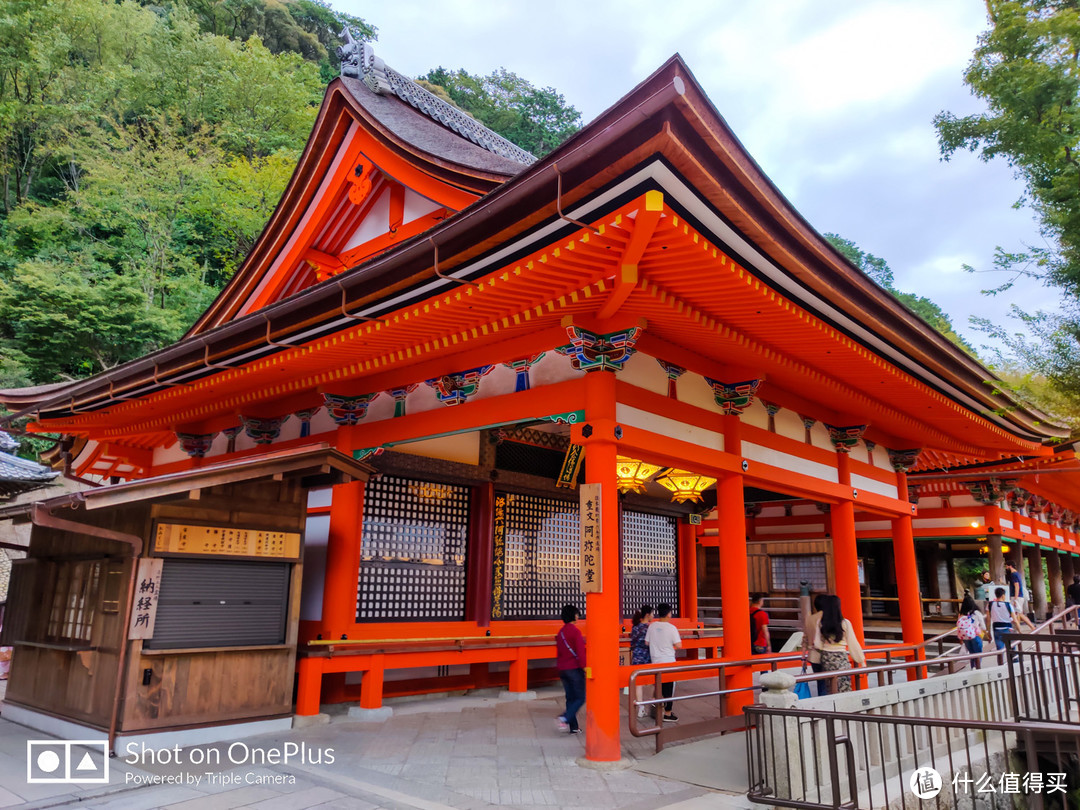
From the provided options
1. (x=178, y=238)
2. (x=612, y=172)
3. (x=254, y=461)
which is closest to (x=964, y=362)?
(x=612, y=172)

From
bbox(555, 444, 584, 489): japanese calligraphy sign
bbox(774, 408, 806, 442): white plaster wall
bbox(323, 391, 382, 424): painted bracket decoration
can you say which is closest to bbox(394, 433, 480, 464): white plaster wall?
bbox(323, 391, 382, 424): painted bracket decoration

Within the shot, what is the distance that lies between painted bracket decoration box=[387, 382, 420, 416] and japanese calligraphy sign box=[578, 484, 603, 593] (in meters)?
3.11

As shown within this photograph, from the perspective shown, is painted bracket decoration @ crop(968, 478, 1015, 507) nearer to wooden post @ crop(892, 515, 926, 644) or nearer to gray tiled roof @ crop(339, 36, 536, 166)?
wooden post @ crop(892, 515, 926, 644)

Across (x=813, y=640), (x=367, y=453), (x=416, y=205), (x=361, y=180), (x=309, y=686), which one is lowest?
(x=309, y=686)

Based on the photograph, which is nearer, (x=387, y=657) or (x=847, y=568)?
(x=387, y=657)

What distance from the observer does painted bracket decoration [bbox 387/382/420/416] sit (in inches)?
347

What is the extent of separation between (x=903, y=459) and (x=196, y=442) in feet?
40.4

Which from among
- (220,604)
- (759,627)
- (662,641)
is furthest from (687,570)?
(220,604)

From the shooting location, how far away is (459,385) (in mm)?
8172

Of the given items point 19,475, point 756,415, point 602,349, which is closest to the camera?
point 602,349

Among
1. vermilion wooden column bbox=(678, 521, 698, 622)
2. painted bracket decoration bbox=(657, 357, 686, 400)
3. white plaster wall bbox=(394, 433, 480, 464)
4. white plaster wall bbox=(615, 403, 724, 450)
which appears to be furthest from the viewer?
vermilion wooden column bbox=(678, 521, 698, 622)

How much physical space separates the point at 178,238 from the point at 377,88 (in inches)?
831

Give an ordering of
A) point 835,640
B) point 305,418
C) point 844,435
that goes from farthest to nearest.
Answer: point 844,435
point 305,418
point 835,640

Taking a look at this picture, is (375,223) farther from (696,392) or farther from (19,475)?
(19,475)
